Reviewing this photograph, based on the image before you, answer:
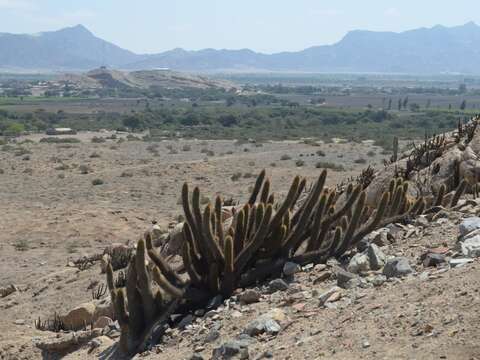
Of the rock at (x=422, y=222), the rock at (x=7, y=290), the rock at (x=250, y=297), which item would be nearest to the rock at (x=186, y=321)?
the rock at (x=250, y=297)

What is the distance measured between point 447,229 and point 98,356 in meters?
3.78

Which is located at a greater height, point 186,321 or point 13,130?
point 186,321

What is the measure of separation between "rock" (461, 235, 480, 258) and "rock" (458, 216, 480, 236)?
369 mm

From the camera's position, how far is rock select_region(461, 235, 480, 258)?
6.86 m

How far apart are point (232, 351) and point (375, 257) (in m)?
2.15

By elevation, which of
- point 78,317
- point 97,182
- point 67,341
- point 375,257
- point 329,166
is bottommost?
point 329,166

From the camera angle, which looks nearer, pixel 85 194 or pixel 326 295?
pixel 326 295

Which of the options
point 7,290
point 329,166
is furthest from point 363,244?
point 329,166

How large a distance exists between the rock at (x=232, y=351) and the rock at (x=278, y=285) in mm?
1516

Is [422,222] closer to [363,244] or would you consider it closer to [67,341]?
[363,244]

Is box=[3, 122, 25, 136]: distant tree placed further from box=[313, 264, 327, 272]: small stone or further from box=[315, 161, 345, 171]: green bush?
box=[313, 264, 327, 272]: small stone

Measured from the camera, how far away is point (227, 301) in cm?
758

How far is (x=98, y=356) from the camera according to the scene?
25.0ft

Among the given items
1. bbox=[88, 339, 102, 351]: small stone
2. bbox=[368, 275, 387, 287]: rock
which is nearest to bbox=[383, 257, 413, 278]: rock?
bbox=[368, 275, 387, 287]: rock
